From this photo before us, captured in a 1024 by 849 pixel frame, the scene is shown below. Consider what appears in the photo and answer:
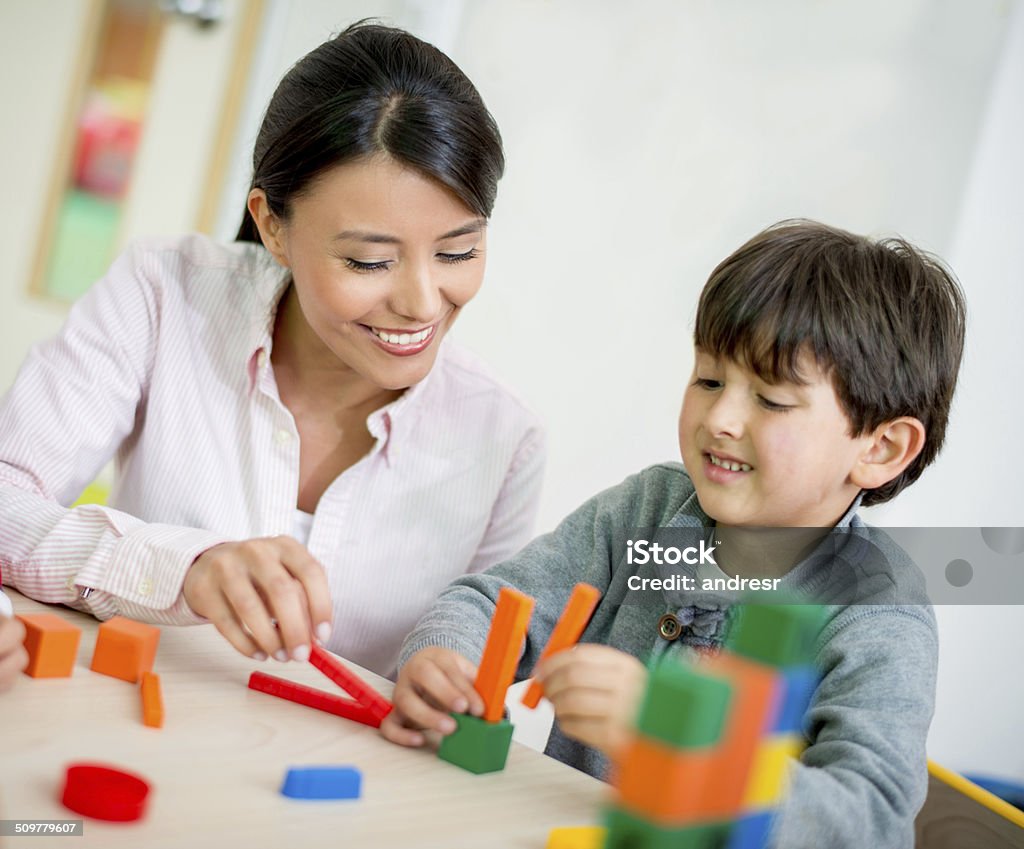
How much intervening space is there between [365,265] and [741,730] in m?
0.75

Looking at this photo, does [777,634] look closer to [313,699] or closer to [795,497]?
[313,699]

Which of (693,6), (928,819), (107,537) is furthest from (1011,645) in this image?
(107,537)

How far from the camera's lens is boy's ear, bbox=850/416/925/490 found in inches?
39.5

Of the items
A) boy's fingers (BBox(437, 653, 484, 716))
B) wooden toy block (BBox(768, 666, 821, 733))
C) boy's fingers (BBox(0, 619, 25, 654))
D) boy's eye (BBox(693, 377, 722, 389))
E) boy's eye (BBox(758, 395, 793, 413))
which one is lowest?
boy's fingers (BBox(0, 619, 25, 654))

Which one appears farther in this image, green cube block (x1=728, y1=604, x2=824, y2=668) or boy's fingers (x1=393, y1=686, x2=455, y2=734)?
boy's fingers (x1=393, y1=686, x2=455, y2=734)

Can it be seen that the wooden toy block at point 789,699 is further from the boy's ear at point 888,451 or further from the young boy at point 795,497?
the boy's ear at point 888,451

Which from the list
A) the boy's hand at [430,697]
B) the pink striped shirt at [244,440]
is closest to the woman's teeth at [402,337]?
the pink striped shirt at [244,440]

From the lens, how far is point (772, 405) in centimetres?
96

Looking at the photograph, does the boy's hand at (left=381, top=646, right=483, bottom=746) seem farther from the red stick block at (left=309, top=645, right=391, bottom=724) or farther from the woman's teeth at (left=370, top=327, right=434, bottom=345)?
the woman's teeth at (left=370, top=327, right=434, bottom=345)

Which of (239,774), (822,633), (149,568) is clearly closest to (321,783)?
(239,774)

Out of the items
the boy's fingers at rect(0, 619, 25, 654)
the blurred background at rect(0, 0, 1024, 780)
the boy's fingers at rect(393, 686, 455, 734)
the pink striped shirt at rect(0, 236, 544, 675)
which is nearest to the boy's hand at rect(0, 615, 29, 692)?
the boy's fingers at rect(0, 619, 25, 654)

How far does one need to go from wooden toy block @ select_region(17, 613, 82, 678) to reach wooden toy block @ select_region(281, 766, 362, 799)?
19cm

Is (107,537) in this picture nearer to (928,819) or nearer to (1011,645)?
(928,819)

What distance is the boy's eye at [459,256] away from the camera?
3.50 feet
